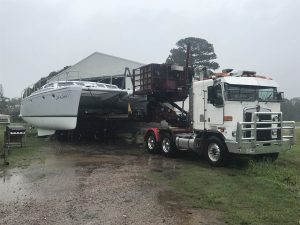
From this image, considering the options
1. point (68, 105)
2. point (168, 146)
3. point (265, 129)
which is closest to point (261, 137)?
point (265, 129)

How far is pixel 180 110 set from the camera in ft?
46.0

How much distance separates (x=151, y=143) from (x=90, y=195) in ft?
22.1

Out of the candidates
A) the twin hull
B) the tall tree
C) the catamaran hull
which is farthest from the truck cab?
the tall tree

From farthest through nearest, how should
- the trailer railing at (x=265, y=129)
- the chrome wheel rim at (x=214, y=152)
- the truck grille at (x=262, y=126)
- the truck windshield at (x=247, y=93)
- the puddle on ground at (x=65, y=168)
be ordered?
the chrome wheel rim at (x=214, y=152) < the truck windshield at (x=247, y=93) < the truck grille at (x=262, y=126) < the trailer railing at (x=265, y=129) < the puddle on ground at (x=65, y=168)

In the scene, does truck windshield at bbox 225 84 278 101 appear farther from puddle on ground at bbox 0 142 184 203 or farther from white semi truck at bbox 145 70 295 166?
puddle on ground at bbox 0 142 184 203

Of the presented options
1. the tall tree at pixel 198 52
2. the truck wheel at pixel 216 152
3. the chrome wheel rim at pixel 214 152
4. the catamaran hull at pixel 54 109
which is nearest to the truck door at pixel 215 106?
the truck wheel at pixel 216 152

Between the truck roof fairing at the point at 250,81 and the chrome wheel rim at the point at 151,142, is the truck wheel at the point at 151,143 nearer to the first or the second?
the chrome wheel rim at the point at 151,142

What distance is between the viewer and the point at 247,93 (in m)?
10.5

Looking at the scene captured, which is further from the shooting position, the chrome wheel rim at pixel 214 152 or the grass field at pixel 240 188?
the chrome wheel rim at pixel 214 152

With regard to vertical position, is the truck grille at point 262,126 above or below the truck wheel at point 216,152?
above

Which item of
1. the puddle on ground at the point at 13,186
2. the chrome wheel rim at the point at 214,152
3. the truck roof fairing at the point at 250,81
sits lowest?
the puddle on ground at the point at 13,186

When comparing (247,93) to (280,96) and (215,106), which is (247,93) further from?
(280,96)

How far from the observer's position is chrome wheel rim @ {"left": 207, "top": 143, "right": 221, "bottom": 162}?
10.5 meters

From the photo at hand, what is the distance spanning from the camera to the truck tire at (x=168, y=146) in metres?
12.6
